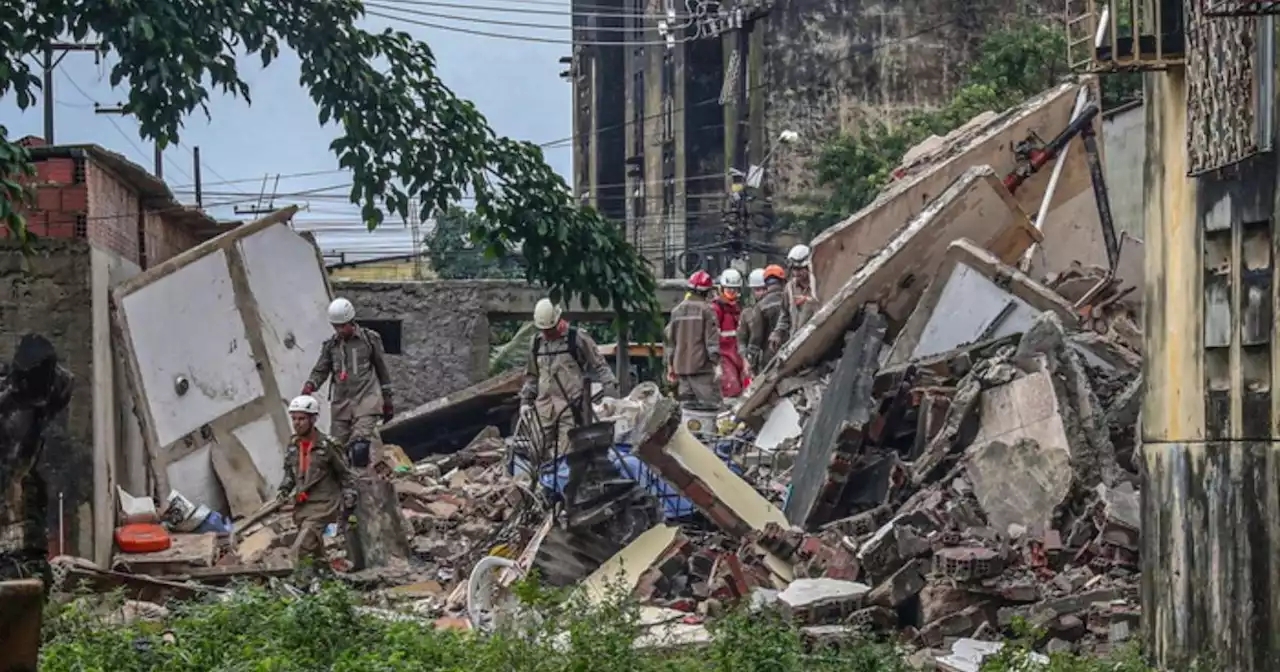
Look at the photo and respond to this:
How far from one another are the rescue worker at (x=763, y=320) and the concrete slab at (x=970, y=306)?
10.8 ft

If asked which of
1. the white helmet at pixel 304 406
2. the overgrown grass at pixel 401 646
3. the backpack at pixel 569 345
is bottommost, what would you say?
the overgrown grass at pixel 401 646

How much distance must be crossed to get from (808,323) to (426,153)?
148 inches

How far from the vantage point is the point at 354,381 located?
1351 centimetres

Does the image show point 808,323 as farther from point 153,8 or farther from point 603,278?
point 153,8

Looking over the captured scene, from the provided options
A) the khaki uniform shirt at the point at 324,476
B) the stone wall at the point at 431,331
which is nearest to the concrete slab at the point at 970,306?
the khaki uniform shirt at the point at 324,476

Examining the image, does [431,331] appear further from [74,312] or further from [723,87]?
[723,87]

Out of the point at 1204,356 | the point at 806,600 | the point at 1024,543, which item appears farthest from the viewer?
the point at 1024,543

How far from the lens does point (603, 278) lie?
49.1 ft

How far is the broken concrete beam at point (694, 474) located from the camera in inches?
452

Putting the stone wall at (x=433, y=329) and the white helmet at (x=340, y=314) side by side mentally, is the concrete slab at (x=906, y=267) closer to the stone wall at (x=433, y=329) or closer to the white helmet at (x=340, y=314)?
the white helmet at (x=340, y=314)

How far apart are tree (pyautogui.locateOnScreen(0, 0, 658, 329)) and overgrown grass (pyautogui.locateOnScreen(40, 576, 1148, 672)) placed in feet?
20.7

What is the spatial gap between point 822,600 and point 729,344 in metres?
8.41

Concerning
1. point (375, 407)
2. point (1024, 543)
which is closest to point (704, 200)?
point (375, 407)

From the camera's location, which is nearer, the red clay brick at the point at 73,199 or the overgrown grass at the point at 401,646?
the overgrown grass at the point at 401,646
